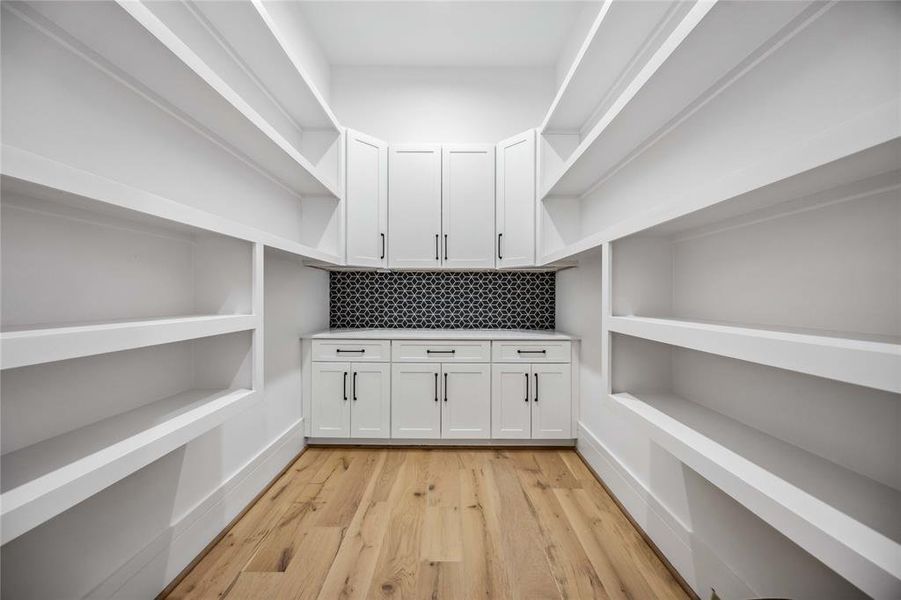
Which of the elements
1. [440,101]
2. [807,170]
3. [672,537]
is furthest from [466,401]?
[440,101]

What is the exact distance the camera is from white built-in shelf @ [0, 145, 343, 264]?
0.62 metres

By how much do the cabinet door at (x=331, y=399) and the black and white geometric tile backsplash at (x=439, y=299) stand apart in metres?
0.61

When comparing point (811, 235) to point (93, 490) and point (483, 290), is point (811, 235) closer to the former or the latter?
point (93, 490)

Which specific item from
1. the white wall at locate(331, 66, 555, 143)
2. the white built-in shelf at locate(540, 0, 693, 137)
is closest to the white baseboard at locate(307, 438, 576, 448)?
the white built-in shelf at locate(540, 0, 693, 137)

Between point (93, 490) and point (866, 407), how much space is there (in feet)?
5.71

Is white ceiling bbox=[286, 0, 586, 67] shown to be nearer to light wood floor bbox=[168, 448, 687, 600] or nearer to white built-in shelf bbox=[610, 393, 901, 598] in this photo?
white built-in shelf bbox=[610, 393, 901, 598]

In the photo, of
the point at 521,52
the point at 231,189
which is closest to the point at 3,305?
the point at 231,189

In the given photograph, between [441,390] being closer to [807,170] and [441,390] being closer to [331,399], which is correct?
[331,399]

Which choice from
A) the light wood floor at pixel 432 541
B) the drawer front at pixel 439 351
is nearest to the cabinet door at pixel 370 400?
the drawer front at pixel 439 351

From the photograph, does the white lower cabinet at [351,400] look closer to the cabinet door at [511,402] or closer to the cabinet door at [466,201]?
the cabinet door at [511,402]

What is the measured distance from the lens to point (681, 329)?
0.96 m

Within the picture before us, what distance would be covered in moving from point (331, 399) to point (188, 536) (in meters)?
1.13

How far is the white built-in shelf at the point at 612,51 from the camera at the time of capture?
1.50 m

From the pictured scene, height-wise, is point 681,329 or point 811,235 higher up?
point 811,235
